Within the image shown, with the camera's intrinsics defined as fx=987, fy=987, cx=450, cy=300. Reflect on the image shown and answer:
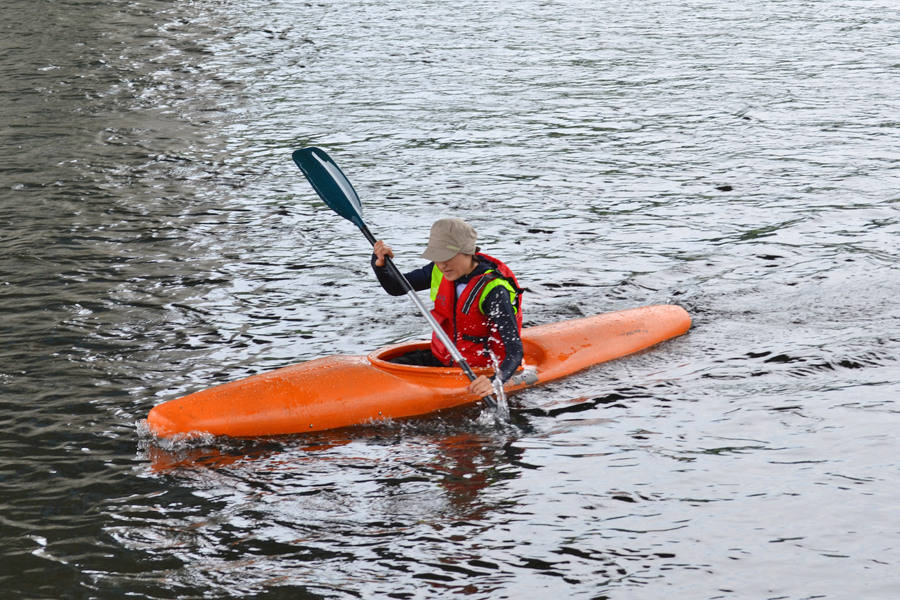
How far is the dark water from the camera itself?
383 cm

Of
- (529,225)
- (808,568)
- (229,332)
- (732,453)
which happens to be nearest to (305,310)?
(229,332)

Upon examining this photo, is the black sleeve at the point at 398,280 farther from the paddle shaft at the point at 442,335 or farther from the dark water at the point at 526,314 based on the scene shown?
the dark water at the point at 526,314

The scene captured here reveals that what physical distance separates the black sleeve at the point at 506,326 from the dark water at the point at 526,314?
38 cm

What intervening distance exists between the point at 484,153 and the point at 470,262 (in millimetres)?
5913

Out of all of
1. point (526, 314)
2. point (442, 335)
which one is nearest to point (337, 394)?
point (442, 335)

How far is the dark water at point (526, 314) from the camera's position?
3834 millimetres

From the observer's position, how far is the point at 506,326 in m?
4.84

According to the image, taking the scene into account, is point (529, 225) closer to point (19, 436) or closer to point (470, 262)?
point (470, 262)

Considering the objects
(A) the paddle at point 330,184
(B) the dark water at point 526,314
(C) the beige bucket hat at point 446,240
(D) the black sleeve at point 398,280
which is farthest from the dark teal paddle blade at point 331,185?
(C) the beige bucket hat at point 446,240

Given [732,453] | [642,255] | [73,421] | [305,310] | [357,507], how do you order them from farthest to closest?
[642,255], [305,310], [73,421], [732,453], [357,507]

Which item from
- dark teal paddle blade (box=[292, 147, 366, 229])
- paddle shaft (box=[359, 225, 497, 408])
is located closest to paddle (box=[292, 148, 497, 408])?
dark teal paddle blade (box=[292, 147, 366, 229])

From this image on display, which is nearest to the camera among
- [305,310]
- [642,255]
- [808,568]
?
[808,568]

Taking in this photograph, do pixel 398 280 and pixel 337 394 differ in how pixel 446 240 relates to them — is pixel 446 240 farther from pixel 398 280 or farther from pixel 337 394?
pixel 337 394

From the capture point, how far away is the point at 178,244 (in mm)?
7961
